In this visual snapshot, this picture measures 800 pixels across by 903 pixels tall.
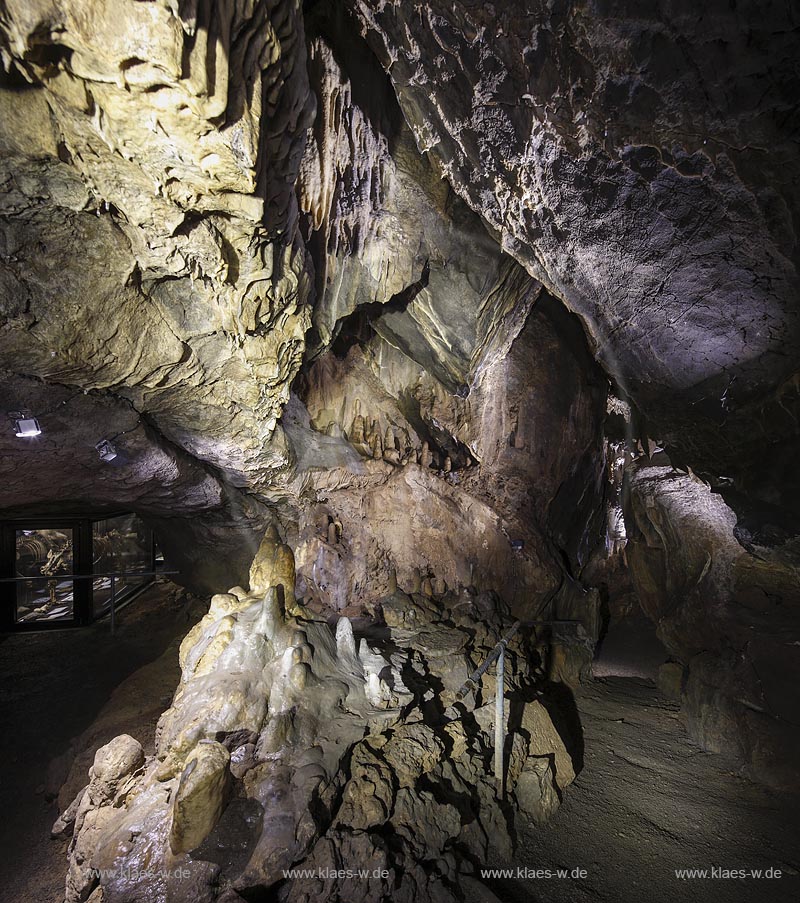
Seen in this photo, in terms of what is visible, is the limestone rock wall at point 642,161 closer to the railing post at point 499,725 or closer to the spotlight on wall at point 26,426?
the railing post at point 499,725

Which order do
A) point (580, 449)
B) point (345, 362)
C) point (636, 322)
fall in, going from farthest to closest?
1. point (580, 449)
2. point (345, 362)
3. point (636, 322)

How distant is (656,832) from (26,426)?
6909 millimetres

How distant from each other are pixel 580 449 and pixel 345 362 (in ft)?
14.4

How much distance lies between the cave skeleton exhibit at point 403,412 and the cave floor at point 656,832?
0.04m

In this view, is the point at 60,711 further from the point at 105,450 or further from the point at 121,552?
the point at 121,552

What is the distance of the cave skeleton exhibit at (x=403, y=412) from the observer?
2564 millimetres

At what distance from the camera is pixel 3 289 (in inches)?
128

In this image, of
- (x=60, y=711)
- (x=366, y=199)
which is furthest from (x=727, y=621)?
(x=60, y=711)

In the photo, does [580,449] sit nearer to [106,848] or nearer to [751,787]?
[751,787]

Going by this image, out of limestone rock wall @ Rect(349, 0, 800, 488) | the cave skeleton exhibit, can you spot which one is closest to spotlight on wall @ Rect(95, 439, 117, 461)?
the cave skeleton exhibit

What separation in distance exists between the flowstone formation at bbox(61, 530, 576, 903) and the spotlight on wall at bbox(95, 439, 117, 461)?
2.09 metres

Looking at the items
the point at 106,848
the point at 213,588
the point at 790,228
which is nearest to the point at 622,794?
the point at 106,848

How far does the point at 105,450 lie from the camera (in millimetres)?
5410

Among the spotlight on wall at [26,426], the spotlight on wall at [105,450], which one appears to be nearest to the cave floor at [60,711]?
the spotlight on wall at [105,450]
